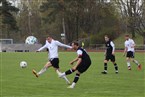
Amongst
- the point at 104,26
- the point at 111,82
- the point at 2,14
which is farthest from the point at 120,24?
the point at 111,82

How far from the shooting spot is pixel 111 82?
695 inches

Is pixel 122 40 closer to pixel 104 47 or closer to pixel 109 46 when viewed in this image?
pixel 104 47

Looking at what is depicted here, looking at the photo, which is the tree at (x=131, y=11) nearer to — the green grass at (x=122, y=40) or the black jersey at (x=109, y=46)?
the green grass at (x=122, y=40)

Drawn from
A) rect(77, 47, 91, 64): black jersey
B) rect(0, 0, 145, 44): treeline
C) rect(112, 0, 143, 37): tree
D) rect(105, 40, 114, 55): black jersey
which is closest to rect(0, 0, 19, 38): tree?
rect(0, 0, 145, 44): treeline

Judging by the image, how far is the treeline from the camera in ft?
272

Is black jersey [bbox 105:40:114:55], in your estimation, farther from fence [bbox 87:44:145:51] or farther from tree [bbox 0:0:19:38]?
tree [bbox 0:0:19:38]

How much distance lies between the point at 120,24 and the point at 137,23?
25.4 feet

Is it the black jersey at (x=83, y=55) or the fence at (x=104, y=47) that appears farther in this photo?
the fence at (x=104, y=47)

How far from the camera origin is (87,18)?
91.9 m

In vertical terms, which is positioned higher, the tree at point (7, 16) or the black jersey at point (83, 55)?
the black jersey at point (83, 55)

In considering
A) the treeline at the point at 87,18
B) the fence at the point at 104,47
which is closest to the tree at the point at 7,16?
the treeline at the point at 87,18

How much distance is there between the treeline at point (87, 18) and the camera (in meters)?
83.0

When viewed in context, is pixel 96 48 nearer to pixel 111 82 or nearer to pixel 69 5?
pixel 69 5

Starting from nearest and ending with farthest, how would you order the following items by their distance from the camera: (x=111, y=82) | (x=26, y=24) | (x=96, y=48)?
(x=111, y=82), (x=96, y=48), (x=26, y=24)
